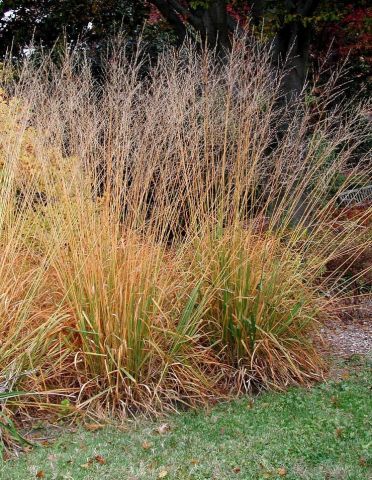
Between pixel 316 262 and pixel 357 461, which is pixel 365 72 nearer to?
pixel 316 262

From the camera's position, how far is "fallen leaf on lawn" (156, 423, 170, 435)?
358 cm

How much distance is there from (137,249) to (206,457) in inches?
53.3

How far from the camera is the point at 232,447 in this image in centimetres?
337

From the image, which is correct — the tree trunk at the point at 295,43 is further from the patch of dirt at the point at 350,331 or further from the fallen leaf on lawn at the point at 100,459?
the fallen leaf on lawn at the point at 100,459

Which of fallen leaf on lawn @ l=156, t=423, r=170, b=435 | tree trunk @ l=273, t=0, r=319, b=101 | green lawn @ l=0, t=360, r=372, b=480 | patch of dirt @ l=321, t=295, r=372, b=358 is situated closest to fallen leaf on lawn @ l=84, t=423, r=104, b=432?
green lawn @ l=0, t=360, r=372, b=480

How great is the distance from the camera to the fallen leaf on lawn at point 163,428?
3.58 meters

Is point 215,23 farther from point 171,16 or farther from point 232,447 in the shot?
point 232,447

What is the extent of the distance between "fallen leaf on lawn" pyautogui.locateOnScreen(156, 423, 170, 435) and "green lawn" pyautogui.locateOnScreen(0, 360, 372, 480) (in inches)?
0.7

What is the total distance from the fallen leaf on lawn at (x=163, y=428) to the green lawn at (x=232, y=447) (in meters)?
0.02

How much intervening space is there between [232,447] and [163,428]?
420mm

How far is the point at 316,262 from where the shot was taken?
469 centimetres

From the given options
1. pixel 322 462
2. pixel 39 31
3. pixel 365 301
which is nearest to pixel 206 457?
pixel 322 462

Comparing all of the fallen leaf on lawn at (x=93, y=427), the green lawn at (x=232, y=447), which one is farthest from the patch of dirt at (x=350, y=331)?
the fallen leaf on lawn at (x=93, y=427)

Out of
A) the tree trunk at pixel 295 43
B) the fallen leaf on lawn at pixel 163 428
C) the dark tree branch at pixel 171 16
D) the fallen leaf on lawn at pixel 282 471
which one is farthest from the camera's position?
the dark tree branch at pixel 171 16
